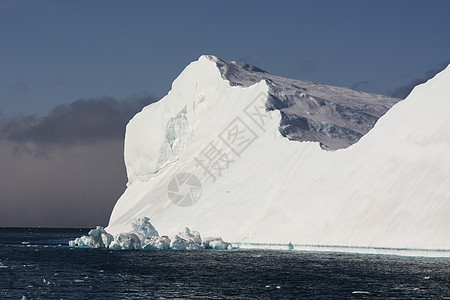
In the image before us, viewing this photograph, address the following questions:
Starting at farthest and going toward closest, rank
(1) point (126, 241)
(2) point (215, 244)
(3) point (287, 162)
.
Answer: (3) point (287, 162) < (1) point (126, 241) < (2) point (215, 244)

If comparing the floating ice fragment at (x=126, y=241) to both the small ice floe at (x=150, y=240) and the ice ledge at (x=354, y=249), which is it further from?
the ice ledge at (x=354, y=249)

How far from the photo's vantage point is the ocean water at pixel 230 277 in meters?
37.9

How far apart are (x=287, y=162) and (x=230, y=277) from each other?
3251 cm

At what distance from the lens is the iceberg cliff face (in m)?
59.2

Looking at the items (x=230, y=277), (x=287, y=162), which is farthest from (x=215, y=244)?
(x=230, y=277)

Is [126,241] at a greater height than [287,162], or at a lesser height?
lesser

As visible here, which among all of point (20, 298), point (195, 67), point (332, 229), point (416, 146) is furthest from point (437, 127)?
point (195, 67)

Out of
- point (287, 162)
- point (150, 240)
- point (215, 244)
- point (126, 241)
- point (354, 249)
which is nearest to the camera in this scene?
point (354, 249)

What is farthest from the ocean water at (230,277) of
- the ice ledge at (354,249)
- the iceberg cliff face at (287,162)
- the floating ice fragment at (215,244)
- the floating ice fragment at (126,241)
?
the floating ice fragment at (126,241)

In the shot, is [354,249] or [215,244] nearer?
[354,249]

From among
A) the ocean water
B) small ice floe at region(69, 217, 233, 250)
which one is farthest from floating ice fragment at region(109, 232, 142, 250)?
the ocean water

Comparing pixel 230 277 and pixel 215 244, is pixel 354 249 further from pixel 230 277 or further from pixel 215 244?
pixel 230 277

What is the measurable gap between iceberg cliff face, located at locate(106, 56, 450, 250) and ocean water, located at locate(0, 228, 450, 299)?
168 inches

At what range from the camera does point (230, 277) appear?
46156 millimetres
